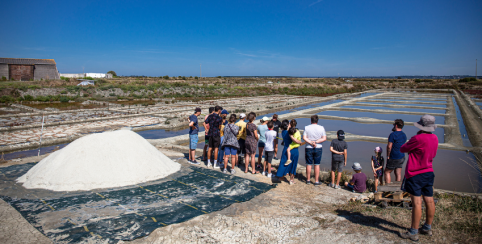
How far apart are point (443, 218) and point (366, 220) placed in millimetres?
994

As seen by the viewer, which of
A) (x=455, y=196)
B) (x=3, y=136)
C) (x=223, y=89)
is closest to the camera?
(x=455, y=196)

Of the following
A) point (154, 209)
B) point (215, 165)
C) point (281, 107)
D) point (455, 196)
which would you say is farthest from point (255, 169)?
point (281, 107)

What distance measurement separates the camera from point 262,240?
3.44 m

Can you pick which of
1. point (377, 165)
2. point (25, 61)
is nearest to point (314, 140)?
point (377, 165)

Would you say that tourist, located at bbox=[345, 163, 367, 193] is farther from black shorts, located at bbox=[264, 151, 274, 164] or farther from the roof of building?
the roof of building

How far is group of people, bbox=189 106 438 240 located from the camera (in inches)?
125

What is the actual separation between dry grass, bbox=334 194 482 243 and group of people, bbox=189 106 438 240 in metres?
0.28

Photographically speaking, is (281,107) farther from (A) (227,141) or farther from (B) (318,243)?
(B) (318,243)

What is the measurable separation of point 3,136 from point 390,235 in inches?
483

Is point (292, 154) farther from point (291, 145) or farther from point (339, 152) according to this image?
point (339, 152)

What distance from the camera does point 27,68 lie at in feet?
116

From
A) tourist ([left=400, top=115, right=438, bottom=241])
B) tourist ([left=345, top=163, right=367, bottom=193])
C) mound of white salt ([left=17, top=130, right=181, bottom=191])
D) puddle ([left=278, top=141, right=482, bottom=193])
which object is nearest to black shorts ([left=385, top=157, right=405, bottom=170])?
tourist ([left=345, top=163, right=367, bottom=193])

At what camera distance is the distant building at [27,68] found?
33.4 m

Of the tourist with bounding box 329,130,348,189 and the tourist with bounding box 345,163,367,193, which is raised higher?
the tourist with bounding box 329,130,348,189
